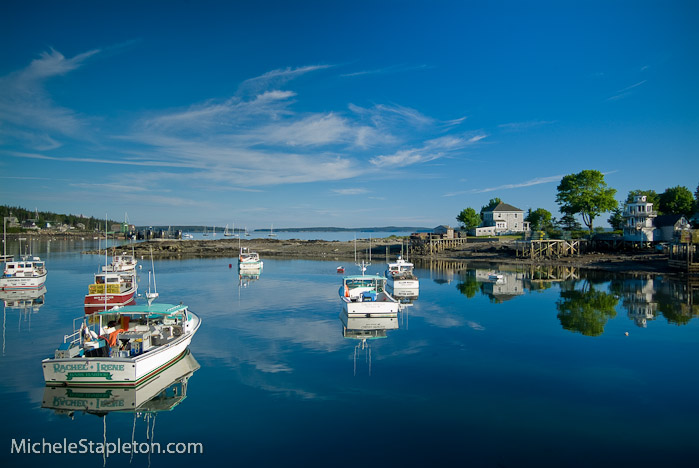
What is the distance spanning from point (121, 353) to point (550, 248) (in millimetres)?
69126

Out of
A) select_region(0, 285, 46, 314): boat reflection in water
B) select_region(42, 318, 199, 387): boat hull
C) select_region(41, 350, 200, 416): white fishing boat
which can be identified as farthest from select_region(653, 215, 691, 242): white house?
select_region(0, 285, 46, 314): boat reflection in water

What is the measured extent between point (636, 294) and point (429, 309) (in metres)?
19.9

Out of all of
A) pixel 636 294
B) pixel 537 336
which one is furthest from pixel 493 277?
pixel 537 336

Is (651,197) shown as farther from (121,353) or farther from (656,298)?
(121,353)

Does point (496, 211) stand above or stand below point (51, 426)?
above

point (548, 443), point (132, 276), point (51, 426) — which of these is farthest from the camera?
point (132, 276)

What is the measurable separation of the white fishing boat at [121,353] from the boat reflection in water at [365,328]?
8.29 meters

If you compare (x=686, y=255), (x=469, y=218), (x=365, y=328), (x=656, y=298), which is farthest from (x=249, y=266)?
(x=469, y=218)

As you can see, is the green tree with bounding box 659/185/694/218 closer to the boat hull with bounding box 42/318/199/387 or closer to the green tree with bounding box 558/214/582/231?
the green tree with bounding box 558/214/582/231

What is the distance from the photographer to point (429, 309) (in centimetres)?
3091

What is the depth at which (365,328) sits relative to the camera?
25156 mm

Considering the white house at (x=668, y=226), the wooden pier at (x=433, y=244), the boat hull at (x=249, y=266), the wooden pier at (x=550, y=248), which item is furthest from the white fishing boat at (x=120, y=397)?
the wooden pier at (x=433, y=244)

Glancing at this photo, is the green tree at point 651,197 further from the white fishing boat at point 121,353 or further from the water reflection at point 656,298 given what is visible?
the white fishing boat at point 121,353

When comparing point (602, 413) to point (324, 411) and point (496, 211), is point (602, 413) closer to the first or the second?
point (324, 411)
